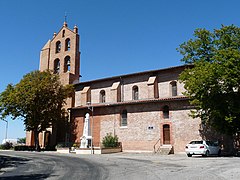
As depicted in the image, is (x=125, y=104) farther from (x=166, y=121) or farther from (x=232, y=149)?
(x=232, y=149)

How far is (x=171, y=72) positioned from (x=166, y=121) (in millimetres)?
6997

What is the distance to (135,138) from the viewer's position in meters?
31.3

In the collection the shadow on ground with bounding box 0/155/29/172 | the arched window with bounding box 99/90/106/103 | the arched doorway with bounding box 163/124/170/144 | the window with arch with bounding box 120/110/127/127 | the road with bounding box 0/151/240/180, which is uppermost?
the arched window with bounding box 99/90/106/103

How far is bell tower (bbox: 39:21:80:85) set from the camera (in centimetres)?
3944

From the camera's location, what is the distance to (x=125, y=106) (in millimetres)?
33500

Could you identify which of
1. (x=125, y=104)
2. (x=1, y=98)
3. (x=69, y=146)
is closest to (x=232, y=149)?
(x=125, y=104)

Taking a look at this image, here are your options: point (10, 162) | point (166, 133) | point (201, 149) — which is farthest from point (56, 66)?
point (201, 149)

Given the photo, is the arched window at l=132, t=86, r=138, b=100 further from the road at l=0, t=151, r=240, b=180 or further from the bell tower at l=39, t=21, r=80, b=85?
the road at l=0, t=151, r=240, b=180

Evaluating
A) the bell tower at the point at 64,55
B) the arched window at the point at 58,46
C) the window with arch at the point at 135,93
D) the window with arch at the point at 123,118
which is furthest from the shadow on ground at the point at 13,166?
the arched window at the point at 58,46

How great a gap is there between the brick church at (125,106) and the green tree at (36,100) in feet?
9.66

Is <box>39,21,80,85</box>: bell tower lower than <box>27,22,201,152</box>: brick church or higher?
higher

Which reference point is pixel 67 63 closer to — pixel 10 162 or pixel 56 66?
pixel 56 66

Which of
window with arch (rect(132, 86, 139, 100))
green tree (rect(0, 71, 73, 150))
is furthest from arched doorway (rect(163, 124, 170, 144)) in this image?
green tree (rect(0, 71, 73, 150))

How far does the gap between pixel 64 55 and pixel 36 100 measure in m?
9.33
